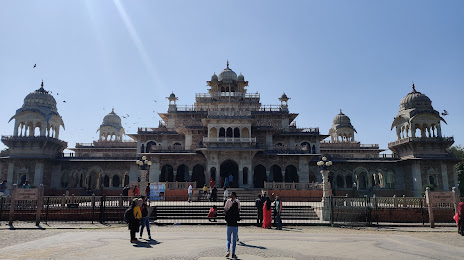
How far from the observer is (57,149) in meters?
39.2

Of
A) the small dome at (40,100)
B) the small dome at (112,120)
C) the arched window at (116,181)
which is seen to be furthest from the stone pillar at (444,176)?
the small dome at (112,120)

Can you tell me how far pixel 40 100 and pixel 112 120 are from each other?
54.3ft

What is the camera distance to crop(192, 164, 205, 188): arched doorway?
36.7 m

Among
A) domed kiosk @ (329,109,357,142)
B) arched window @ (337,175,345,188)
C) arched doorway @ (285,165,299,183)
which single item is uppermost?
domed kiosk @ (329,109,357,142)

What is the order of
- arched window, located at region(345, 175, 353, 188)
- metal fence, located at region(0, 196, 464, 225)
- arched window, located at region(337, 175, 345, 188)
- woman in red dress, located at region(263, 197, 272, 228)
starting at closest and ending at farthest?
woman in red dress, located at region(263, 197, 272, 228)
metal fence, located at region(0, 196, 464, 225)
arched window, located at region(337, 175, 345, 188)
arched window, located at region(345, 175, 353, 188)

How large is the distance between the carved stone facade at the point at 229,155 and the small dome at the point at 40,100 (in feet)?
0.35

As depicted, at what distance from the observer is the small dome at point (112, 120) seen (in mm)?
54578

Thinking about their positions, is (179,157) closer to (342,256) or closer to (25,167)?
(25,167)

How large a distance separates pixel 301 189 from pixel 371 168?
52.6 feet

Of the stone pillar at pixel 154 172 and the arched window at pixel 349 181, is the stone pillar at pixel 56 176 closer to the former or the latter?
the stone pillar at pixel 154 172

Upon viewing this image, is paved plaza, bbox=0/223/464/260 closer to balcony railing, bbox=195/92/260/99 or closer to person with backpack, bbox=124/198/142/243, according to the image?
person with backpack, bbox=124/198/142/243

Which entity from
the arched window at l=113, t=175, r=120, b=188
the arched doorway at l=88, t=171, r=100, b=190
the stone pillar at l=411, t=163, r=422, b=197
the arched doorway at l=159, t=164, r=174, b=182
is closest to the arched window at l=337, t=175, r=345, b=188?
the stone pillar at l=411, t=163, r=422, b=197

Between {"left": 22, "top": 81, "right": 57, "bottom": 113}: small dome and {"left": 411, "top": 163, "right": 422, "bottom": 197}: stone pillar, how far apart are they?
44.6m

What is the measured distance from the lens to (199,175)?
121ft
